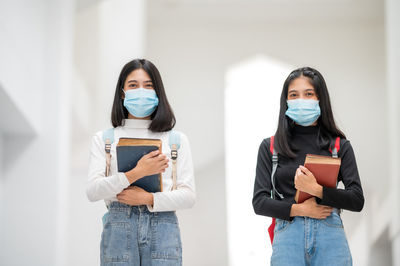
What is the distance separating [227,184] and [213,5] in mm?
A: 3016

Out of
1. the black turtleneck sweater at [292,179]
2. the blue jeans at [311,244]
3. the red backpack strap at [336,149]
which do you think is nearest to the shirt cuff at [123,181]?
the black turtleneck sweater at [292,179]

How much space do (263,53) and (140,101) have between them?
704 cm

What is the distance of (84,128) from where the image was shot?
26.1ft

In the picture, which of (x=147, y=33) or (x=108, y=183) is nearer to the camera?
(x=108, y=183)

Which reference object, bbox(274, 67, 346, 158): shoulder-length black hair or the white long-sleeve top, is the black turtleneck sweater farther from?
the white long-sleeve top

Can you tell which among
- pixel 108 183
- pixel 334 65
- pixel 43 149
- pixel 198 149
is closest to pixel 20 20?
pixel 43 149

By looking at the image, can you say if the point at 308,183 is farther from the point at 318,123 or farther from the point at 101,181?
the point at 101,181

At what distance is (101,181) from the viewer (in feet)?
10.3

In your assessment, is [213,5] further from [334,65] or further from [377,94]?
[377,94]

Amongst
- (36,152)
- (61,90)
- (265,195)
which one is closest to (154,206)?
(265,195)

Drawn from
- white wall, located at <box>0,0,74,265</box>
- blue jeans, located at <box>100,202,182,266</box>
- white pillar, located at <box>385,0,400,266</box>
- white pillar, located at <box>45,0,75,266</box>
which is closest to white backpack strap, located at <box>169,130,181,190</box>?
blue jeans, located at <box>100,202,182,266</box>

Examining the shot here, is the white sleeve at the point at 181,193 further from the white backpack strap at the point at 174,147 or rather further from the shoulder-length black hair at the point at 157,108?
the shoulder-length black hair at the point at 157,108

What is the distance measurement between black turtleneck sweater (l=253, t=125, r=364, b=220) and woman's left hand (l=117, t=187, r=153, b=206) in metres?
0.60

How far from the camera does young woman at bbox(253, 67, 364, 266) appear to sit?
123 inches
